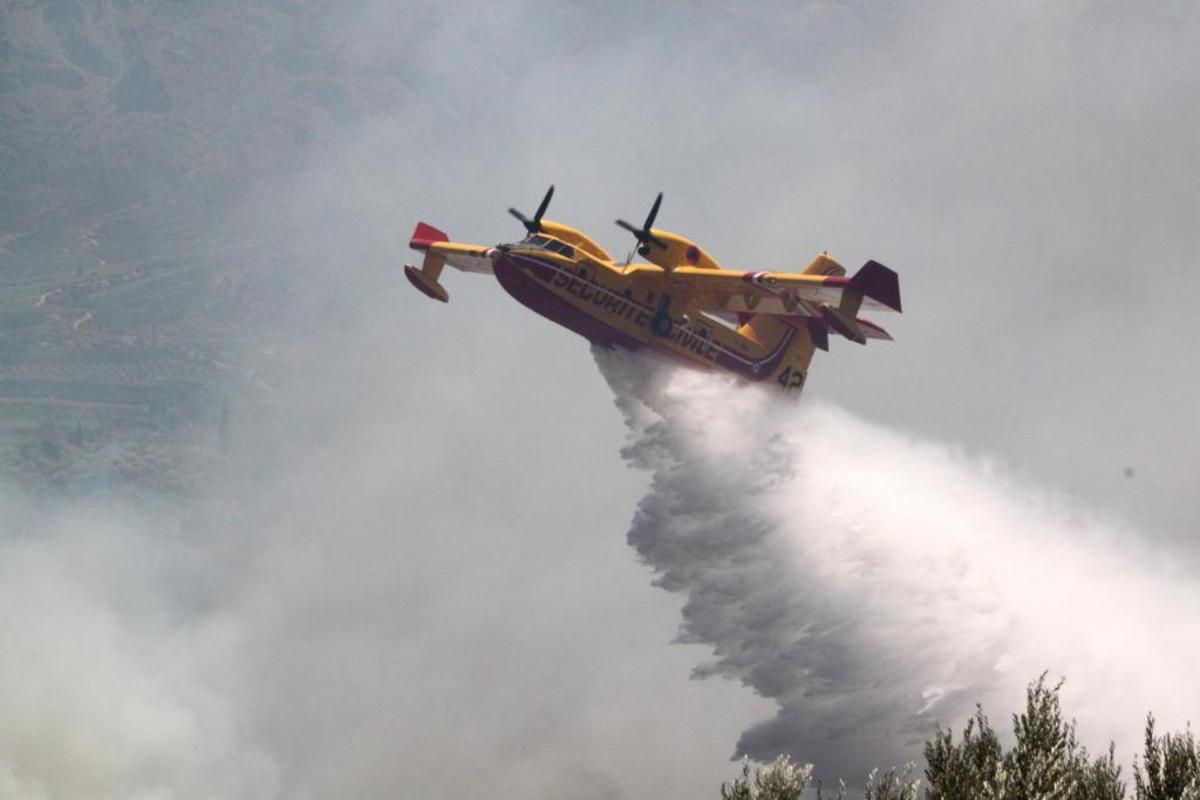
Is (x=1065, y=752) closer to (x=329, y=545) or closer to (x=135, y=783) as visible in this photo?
(x=135, y=783)

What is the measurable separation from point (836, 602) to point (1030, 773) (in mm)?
23079

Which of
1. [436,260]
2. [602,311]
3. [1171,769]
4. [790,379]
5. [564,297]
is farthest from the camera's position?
[436,260]

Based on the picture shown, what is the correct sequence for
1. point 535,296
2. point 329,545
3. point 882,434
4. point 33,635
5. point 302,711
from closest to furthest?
point 535,296, point 882,434, point 33,635, point 302,711, point 329,545

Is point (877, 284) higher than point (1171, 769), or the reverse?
point (877, 284)

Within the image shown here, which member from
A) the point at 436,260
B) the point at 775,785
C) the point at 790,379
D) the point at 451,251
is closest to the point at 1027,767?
the point at 775,785

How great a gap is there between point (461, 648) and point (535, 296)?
86383mm

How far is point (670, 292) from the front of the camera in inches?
1955

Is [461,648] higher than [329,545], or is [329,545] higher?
[329,545]

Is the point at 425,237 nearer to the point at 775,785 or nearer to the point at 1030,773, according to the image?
the point at 775,785

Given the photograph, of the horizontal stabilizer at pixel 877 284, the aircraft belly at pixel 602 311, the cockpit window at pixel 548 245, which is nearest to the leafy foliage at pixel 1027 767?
the horizontal stabilizer at pixel 877 284

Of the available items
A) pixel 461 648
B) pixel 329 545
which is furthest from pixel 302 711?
pixel 329 545

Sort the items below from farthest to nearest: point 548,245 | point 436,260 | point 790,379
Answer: point 436,260 < point 790,379 < point 548,245

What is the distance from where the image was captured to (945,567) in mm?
51969

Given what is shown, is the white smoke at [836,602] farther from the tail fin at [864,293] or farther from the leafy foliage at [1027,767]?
the leafy foliage at [1027,767]
